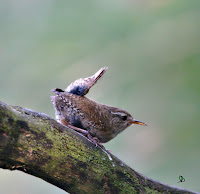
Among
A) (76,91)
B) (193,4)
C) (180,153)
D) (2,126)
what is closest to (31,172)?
(2,126)

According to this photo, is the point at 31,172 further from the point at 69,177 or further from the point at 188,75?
the point at 188,75

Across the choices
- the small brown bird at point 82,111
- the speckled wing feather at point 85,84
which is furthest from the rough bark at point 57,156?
the speckled wing feather at point 85,84

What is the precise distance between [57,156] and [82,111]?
56 cm

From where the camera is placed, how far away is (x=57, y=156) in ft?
5.85

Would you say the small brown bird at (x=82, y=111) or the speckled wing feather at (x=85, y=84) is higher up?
the speckled wing feather at (x=85, y=84)

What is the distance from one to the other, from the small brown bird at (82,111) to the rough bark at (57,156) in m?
0.25

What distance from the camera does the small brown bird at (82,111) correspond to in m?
2.27

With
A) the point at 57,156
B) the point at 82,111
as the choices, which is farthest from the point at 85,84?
the point at 57,156

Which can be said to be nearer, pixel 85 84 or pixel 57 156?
pixel 57 156

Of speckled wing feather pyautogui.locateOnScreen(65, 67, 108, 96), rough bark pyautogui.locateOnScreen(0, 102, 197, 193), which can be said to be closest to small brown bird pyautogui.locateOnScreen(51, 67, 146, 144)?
speckled wing feather pyautogui.locateOnScreen(65, 67, 108, 96)

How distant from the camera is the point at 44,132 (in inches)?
69.6

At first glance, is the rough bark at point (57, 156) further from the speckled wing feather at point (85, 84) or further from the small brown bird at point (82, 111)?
the speckled wing feather at point (85, 84)

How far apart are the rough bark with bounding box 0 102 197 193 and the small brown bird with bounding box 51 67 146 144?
25cm

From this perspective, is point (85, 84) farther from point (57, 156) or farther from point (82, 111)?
point (57, 156)
